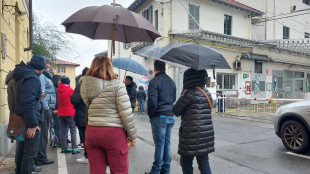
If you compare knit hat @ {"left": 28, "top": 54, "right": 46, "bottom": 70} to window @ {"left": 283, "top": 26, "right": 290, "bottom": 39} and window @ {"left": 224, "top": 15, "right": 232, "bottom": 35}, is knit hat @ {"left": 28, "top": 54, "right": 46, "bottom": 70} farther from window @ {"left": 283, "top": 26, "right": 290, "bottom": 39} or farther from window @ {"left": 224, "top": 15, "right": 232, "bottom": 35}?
window @ {"left": 283, "top": 26, "right": 290, "bottom": 39}

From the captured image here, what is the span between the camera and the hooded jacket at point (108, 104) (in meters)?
2.65

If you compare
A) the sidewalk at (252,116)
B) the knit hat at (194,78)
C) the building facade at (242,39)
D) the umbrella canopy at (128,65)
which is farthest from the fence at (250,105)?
the knit hat at (194,78)

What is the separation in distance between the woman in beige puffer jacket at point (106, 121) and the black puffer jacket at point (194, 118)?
31.4 inches

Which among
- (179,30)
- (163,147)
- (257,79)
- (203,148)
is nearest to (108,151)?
(203,148)

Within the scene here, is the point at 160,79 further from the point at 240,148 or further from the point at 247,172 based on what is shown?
the point at 240,148

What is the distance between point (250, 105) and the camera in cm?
1217

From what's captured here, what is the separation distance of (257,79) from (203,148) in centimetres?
1833

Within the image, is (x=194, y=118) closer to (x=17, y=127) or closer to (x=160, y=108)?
(x=160, y=108)

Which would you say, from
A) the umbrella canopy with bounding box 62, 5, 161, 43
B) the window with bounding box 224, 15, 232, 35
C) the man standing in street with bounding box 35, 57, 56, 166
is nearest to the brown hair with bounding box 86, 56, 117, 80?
the umbrella canopy with bounding box 62, 5, 161, 43

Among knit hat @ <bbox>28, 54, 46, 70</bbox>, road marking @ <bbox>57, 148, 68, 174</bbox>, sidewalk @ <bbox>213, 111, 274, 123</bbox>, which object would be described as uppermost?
knit hat @ <bbox>28, 54, 46, 70</bbox>

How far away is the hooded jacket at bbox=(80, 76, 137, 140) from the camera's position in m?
2.65

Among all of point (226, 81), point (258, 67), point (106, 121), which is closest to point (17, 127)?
point (106, 121)

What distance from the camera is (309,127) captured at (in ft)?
17.7

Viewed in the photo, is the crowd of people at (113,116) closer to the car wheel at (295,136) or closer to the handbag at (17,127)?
the handbag at (17,127)
